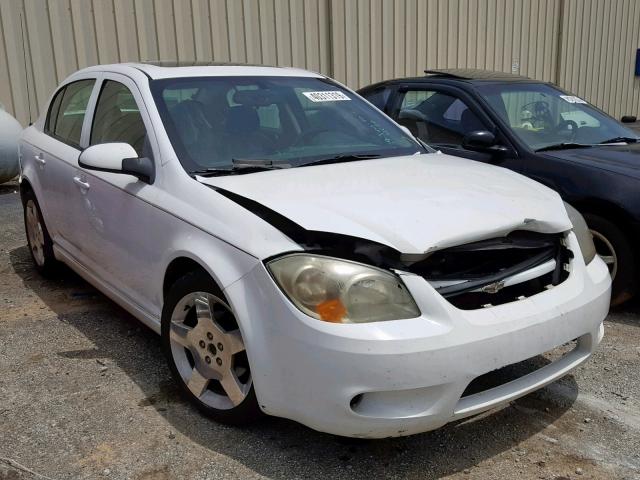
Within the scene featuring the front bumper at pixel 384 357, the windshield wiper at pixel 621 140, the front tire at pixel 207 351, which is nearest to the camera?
the front bumper at pixel 384 357

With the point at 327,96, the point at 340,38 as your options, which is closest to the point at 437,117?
the point at 327,96

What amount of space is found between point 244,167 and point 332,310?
1.07m

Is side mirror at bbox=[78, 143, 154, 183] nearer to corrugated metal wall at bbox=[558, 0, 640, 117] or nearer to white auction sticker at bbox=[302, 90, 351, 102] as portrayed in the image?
white auction sticker at bbox=[302, 90, 351, 102]

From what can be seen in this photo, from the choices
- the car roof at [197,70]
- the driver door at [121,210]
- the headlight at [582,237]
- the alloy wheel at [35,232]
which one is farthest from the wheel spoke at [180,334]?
the alloy wheel at [35,232]

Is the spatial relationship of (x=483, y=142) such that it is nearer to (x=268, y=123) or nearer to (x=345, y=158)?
(x=345, y=158)

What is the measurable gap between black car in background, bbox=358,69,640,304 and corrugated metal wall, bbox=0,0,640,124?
13.2ft

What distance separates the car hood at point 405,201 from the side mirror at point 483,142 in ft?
4.48

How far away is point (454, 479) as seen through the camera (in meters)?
2.49

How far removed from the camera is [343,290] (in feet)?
7.67

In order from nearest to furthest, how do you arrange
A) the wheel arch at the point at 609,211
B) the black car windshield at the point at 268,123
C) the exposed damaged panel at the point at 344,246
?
the exposed damaged panel at the point at 344,246 < the black car windshield at the point at 268,123 < the wheel arch at the point at 609,211

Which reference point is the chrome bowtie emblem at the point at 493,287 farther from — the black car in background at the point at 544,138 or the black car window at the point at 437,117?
the black car window at the point at 437,117

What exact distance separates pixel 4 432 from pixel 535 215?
8.10 feet

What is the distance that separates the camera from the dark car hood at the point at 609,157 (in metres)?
4.14

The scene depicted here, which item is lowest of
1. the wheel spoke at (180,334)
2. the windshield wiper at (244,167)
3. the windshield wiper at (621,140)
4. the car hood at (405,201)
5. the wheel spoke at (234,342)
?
the wheel spoke at (180,334)
